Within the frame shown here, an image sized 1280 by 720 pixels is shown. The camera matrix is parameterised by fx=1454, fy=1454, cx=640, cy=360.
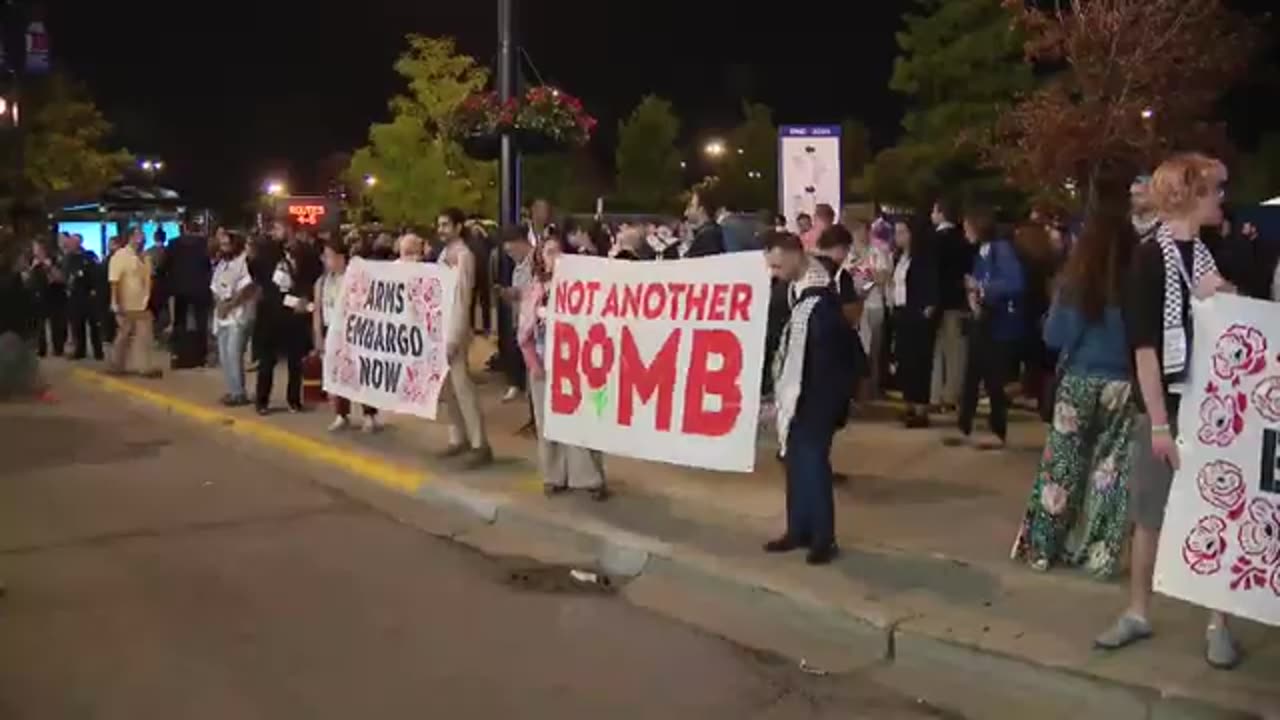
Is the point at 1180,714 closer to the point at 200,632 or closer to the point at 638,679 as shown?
the point at 638,679

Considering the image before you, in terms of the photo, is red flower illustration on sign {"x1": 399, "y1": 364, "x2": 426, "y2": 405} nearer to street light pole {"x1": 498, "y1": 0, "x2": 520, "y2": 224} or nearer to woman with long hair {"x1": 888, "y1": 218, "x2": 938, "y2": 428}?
street light pole {"x1": 498, "y1": 0, "x2": 520, "y2": 224}

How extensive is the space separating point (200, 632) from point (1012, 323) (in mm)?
6168

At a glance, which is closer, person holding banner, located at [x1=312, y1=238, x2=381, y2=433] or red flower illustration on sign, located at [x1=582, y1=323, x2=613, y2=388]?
red flower illustration on sign, located at [x1=582, y1=323, x2=613, y2=388]

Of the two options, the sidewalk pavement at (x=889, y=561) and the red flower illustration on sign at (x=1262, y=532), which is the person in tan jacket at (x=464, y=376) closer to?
the sidewalk pavement at (x=889, y=561)

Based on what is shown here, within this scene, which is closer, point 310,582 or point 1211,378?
point 1211,378

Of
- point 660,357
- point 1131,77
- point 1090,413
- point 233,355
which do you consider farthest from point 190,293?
point 1131,77

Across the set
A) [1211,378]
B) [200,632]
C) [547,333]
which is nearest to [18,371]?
[547,333]

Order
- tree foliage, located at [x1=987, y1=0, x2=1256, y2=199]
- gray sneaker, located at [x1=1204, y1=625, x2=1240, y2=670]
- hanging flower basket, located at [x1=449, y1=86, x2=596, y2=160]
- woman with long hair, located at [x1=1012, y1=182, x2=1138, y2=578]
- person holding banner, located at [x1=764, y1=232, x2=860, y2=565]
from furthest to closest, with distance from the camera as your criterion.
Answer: tree foliage, located at [x1=987, y1=0, x2=1256, y2=199] < hanging flower basket, located at [x1=449, y1=86, x2=596, y2=160] < person holding banner, located at [x1=764, y1=232, x2=860, y2=565] < woman with long hair, located at [x1=1012, y1=182, x2=1138, y2=578] < gray sneaker, located at [x1=1204, y1=625, x2=1240, y2=670]

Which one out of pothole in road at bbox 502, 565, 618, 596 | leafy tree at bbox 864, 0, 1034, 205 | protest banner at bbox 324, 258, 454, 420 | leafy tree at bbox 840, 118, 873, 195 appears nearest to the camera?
pothole in road at bbox 502, 565, 618, 596

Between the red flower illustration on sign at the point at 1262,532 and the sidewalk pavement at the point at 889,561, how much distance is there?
21.2 inches

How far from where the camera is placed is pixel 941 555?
770 cm

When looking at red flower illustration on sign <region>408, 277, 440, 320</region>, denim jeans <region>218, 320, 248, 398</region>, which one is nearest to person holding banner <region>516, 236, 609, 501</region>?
red flower illustration on sign <region>408, 277, 440, 320</region>

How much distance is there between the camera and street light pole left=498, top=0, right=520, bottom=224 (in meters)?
14.1

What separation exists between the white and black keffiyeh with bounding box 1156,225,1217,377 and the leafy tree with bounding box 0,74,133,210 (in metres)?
40.8
